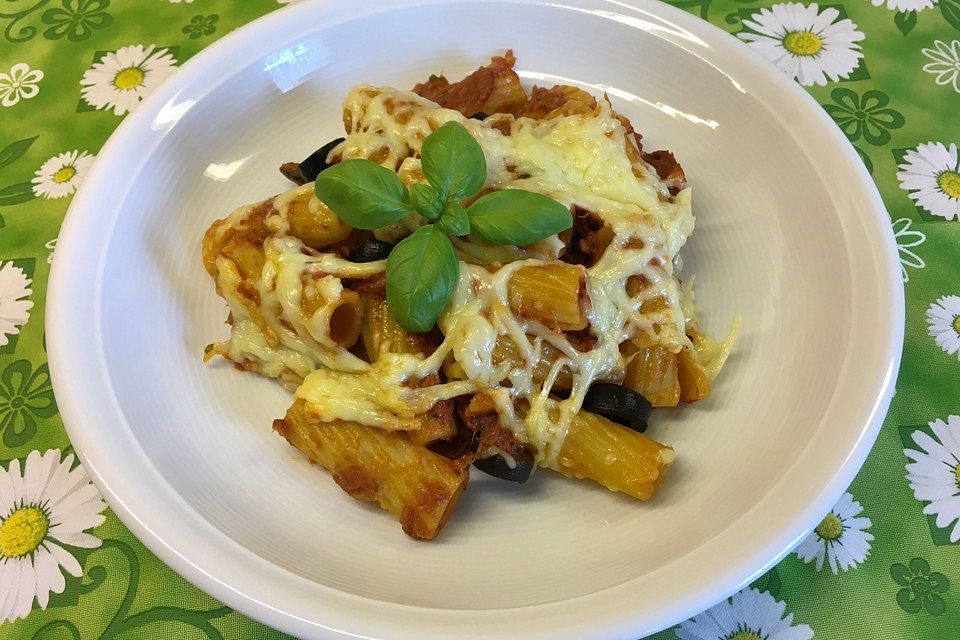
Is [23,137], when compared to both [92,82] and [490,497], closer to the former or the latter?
[92,82]

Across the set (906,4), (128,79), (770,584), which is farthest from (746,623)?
(128,79)

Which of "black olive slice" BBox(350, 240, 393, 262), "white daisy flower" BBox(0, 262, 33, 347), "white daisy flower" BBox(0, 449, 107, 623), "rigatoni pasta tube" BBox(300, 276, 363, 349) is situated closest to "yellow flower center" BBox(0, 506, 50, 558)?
"white daisy flower" BBox(0, 449, 107, 623)

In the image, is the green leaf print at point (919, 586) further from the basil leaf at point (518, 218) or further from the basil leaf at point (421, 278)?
the basil leaf at point (421, 278)

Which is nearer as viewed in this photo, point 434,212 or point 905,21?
point 434,212

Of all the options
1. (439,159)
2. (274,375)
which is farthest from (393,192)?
(274,375)

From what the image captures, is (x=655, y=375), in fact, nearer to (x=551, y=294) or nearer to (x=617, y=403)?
(x=617, y=403)

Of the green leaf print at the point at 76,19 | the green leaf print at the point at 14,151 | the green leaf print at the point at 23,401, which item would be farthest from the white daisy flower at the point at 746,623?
the green leaf print at the point at 76,19
